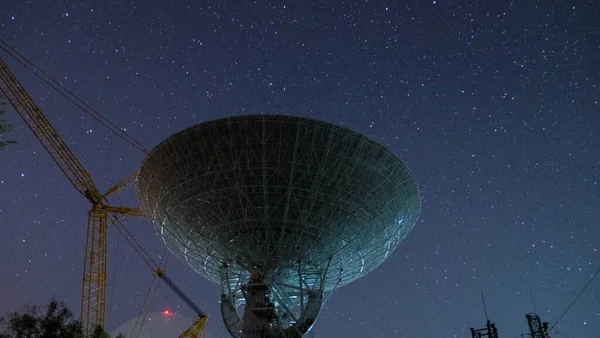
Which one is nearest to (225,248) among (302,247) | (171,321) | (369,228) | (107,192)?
(302,247)

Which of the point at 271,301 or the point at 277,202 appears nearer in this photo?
the point at 277,202

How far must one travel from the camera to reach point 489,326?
2577cm

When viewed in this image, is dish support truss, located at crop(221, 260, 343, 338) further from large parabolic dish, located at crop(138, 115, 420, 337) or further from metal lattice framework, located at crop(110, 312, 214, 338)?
metal lattice framework, located at crop(110, 312, 214, 338)

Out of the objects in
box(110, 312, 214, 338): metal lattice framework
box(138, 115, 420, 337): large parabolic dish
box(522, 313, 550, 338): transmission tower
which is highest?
box(110, 312, 214, 338): metal lattice framework

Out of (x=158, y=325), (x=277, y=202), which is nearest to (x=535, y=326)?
(x=277, y=202)

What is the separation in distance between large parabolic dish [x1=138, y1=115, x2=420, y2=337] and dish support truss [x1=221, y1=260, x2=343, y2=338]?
132 mm

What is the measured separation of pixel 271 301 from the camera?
129ft

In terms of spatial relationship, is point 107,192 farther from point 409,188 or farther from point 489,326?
point 489,326

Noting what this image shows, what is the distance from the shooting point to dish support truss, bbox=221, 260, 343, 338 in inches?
1480

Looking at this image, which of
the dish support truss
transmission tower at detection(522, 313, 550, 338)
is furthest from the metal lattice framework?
transmission tower at detection(522, 313, 550, 338)

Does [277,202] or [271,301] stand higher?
[277,202]

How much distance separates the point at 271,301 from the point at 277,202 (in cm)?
663

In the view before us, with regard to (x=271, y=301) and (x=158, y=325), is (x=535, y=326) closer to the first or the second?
(x=271, y=301)

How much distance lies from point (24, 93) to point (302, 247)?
1486 inches
